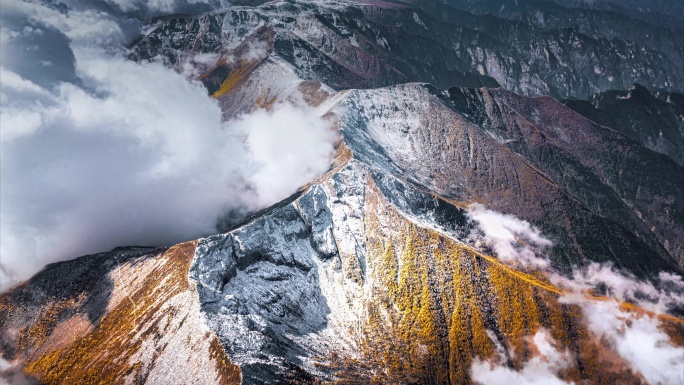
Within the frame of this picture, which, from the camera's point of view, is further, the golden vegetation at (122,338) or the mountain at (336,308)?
the mountain at (336,308)

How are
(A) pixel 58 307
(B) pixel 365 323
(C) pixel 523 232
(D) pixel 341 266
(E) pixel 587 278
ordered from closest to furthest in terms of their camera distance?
(A) pixel 58 307
(B) pixel 365 323
(D) pixel 341 266
(E) pixel 587 278
(C) pixel 523 232

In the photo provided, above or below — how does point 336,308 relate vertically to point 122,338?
above

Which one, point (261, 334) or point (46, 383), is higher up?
point (261, 334)

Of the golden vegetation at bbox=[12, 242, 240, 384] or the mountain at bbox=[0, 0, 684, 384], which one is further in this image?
the mountain at bbox=[0, 0, 684, 384]

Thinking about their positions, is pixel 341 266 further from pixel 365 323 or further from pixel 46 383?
pixel 46 383

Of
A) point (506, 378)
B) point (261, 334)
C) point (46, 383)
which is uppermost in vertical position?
point (261, 334)

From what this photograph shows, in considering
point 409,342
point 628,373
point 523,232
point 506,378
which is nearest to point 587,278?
point 523,232

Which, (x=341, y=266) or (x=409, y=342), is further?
(x=341, y=266)

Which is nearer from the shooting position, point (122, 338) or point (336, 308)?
point (122, 338)

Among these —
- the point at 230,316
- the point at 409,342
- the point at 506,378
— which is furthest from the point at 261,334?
the point at 506,378

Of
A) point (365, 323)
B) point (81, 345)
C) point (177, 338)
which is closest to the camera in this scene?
point (177, 338)
